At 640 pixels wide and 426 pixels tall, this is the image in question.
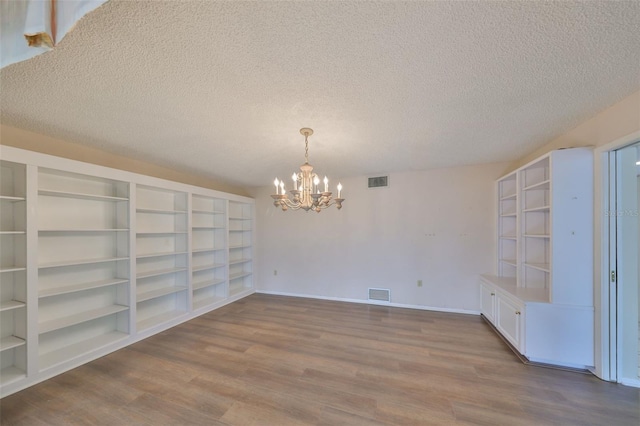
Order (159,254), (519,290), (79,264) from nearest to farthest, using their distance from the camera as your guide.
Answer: (79,264), (519,290), (159,254)

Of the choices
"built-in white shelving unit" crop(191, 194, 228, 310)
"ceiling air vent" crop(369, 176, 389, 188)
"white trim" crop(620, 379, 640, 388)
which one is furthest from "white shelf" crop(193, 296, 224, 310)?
"white trim" crop(620, 379, 640, 388)

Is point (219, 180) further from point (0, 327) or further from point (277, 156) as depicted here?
point (0, 327)

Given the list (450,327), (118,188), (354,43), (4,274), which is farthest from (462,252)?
(4,274)

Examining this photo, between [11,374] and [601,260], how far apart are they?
217 inches

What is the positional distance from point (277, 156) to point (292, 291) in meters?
3.02

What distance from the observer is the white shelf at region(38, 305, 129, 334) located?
2400 mm

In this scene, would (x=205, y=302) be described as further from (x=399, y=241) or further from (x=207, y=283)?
(x=399, y=241)

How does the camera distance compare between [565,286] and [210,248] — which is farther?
[210,248]

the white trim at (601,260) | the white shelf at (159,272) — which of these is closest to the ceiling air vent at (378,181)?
the white trim at (601,260)

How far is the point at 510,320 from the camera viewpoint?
2.81 metres

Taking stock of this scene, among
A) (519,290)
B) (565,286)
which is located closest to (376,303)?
(519,290)

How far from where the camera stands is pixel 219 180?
15.9 feet

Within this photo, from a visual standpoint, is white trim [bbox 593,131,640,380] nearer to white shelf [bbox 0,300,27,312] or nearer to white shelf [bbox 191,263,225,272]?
white shelf [bbox 191,263,225,272]

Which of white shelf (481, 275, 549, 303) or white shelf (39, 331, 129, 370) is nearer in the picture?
white shelf (39, 331, 129, 370)
